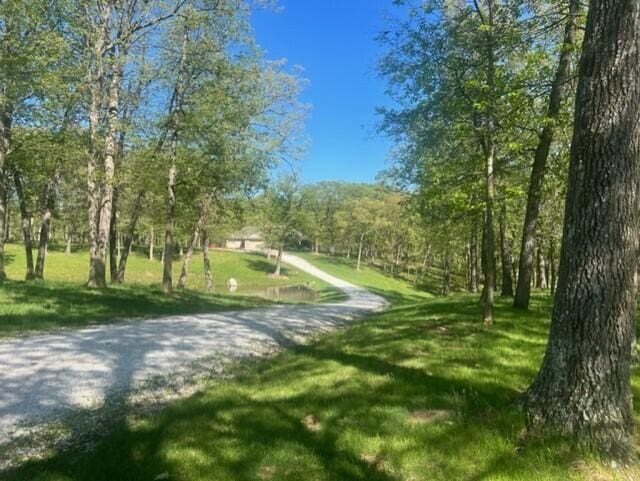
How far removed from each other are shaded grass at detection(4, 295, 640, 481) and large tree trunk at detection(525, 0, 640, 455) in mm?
423

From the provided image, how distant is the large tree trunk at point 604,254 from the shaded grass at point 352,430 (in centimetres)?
42

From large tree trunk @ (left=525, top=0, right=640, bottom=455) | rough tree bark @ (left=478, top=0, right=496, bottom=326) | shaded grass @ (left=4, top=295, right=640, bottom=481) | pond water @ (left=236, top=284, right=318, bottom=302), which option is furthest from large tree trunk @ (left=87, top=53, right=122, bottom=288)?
large tree trunk @ (left=525, top=0, right=640, bottom=455)

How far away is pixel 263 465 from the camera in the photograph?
3.71 meters

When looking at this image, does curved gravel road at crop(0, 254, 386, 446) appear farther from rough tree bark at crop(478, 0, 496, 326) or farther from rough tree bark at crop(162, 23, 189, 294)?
rough tree bark at crop(162, 23, 189, 294)

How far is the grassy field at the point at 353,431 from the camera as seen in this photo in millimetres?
3492

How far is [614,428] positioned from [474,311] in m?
8.08

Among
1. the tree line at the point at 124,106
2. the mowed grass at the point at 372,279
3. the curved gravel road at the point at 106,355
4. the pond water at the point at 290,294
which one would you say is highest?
the tree line at the point at 124,106

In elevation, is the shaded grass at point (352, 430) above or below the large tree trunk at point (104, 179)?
below

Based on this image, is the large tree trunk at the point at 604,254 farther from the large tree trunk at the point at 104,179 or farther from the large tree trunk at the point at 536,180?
the large tree trunk at the point at 104,179

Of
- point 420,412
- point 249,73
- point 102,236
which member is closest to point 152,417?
point 420,412

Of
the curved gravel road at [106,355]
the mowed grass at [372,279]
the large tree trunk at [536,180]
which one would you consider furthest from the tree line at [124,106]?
the mowed grass at [372,279]

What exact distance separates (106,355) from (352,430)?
16.0ft

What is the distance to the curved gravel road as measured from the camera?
5.26m

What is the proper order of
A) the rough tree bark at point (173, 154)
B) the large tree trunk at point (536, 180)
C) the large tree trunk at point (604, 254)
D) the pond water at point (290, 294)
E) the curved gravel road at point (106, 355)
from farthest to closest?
the pond water at point (290, 294), the rough tree bark at point (173, 154), the large tree trunk at point (536, 180), the curved gravel road at point (106, 355), the large tree trunk at point (604, 254)
